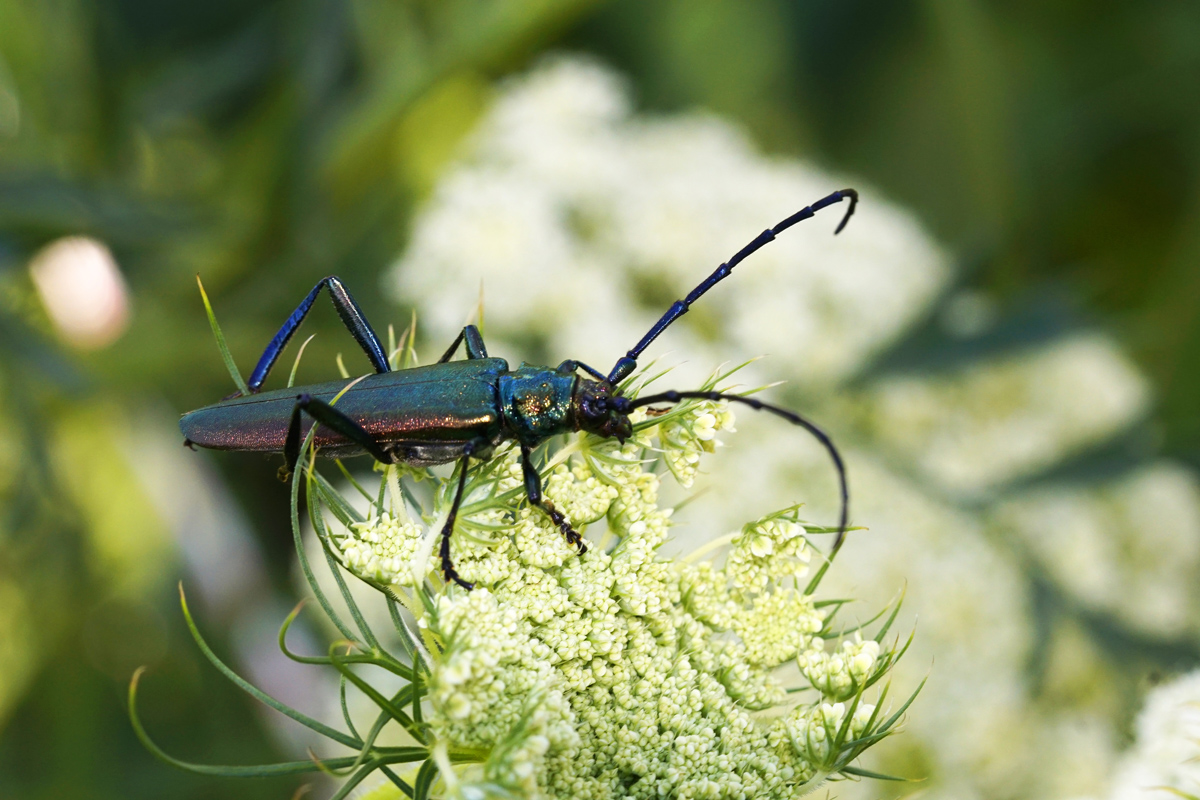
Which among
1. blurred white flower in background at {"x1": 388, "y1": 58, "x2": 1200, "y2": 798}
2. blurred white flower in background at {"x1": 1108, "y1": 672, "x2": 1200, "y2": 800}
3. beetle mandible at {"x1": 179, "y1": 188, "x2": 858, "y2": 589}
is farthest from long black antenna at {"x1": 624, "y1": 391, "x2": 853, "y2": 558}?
blurred white flower in background at {"x1": 388, "y1": 58, "x2": 1200, "y2": 798}

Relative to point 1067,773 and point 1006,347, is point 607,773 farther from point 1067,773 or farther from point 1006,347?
point 1006,347

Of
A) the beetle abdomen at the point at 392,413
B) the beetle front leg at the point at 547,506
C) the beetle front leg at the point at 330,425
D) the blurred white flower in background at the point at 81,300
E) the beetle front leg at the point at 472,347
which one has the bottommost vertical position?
the beetle front leg at the point at 547,506

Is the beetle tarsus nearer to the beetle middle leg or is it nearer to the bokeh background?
the beetle middle leg

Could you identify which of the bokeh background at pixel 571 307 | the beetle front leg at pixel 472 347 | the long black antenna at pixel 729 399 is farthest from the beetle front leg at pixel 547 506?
the bokeh background at pixel 571 307

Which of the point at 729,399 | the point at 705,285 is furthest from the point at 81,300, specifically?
the point at 729,399

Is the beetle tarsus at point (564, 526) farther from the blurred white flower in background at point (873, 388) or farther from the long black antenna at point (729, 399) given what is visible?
the blurred white flower in background at point (873, 388)

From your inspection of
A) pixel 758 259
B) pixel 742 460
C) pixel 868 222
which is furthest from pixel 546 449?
pixel 868 222

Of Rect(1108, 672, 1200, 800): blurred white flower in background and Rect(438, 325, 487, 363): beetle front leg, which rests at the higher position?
Rect(438, 325, 487, 363): beetle front leg
